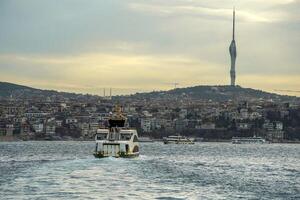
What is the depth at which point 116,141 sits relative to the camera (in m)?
78.8

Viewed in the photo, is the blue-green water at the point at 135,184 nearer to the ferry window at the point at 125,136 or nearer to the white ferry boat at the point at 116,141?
the white ferry boat at the point at 116,141

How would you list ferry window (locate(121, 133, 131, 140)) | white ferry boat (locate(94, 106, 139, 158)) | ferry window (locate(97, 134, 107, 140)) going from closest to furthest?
white ferry boat (locate(94, 106, 139, 158)) → ferry window (locate(97, 134, 107, 140)) → ferry window (locate(121, 133, 131, 140))

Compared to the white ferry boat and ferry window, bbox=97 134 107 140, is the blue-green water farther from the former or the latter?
ferry window, bbox=97 134 107 140

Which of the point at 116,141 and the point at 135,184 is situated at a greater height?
the point at 116,141

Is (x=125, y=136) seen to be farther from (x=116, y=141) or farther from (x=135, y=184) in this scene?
(x=135, y=184)

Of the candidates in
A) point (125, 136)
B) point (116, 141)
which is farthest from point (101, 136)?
point (116, 141)

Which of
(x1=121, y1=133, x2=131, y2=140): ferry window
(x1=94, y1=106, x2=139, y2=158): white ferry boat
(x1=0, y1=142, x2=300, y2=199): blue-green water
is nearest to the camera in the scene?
(x1=0, y1=142, x2=300, y2=199): blue-green water

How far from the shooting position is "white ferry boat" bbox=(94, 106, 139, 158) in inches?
3066

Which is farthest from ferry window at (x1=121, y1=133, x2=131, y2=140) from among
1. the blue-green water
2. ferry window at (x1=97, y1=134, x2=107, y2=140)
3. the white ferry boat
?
the blue-green water

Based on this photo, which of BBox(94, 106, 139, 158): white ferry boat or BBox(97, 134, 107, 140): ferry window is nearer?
BBox(94, 106, 139, 158): white ferry boat

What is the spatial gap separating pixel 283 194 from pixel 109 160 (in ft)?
84.7

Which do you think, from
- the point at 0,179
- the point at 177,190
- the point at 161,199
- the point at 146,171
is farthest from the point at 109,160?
the point at 161,199

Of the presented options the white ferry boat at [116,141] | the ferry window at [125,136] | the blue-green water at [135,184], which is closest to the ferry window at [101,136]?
the white ferry boat at [116,141]

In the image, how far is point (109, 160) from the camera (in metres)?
73.2
